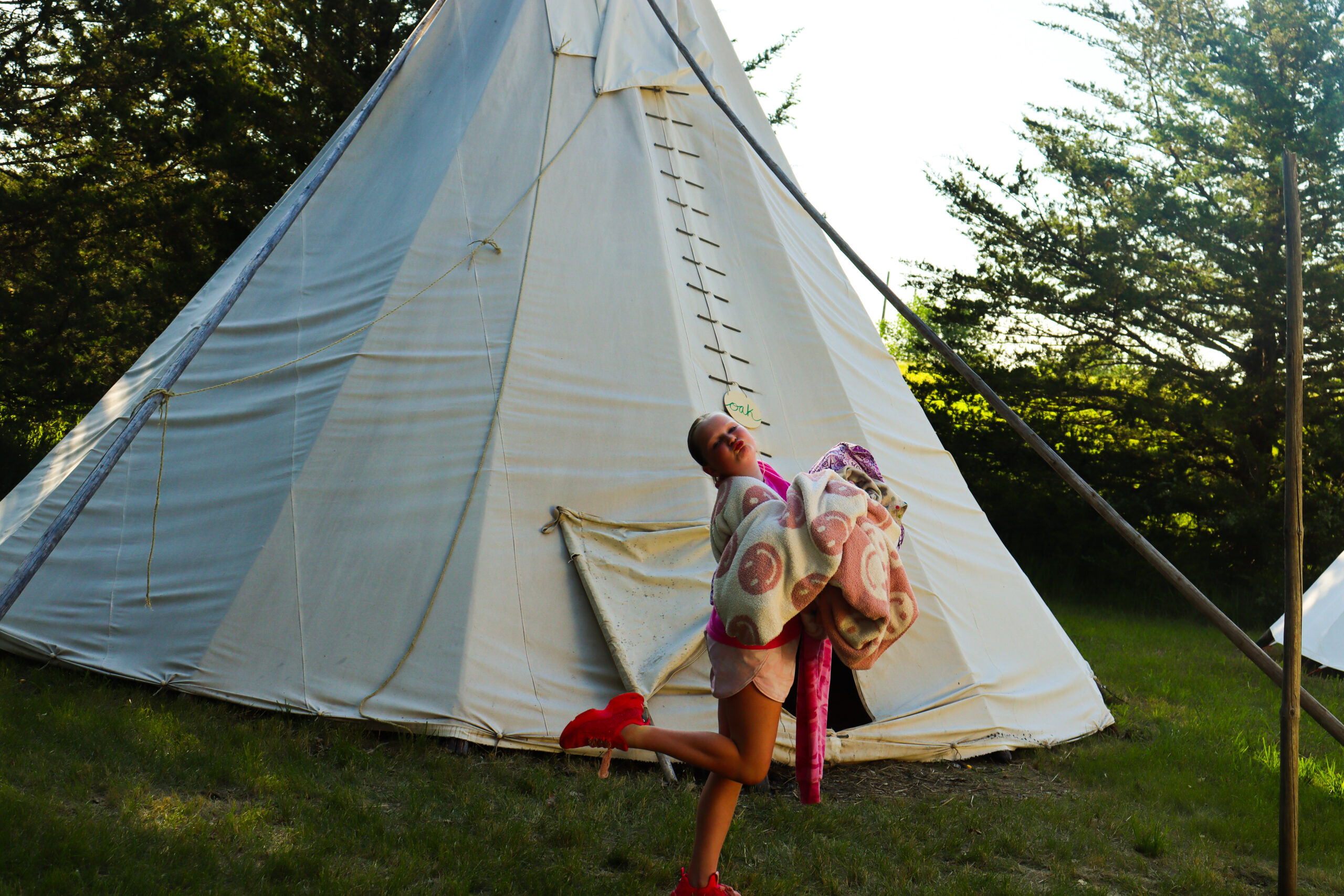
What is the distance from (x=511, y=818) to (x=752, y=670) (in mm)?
907

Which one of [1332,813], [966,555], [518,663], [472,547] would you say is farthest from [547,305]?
[1332,813]

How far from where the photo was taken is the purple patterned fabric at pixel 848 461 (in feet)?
7.91

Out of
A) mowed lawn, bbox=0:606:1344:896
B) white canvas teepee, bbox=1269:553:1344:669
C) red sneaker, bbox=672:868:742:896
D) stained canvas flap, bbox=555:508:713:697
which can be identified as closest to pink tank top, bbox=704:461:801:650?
red sneaker, bbox=672:868:742:896

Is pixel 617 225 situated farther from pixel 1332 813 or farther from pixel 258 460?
pixel 1332 813

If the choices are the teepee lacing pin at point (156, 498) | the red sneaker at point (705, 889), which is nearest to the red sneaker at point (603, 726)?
the red sneaker at point (705, 889)

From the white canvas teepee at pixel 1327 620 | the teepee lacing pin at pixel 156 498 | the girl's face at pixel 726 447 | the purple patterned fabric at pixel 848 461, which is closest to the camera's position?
the girl's face at pixel 726 447

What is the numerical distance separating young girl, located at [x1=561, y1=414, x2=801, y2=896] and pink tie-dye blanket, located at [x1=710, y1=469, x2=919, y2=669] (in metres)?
0.07

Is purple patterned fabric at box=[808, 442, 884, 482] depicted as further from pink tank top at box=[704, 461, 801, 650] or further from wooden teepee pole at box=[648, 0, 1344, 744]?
wooden teepee pole at box=[648, 0, 1344, 744]

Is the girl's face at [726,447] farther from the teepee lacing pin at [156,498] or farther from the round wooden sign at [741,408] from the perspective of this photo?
the teepee lacing pin at [156,498]

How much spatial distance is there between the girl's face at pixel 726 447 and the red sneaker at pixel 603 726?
543 millimetres

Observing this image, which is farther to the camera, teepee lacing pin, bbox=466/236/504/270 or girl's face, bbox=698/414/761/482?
teepee lacing pin, bbox=466/236/504/270

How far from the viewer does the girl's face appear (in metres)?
2.15

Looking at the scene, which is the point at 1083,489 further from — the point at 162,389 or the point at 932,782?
the point at 162,389

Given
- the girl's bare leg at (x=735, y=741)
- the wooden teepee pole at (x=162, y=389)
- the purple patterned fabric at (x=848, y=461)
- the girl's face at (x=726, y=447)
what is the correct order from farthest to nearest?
1. the purple patterned fabric at (x=848, y=461)
2. the wooden teepee pole at (x=162, y=389)
3. the girl's face at (x=726, y=447)
4. the girl's bare leg at (x=735, y=741)
